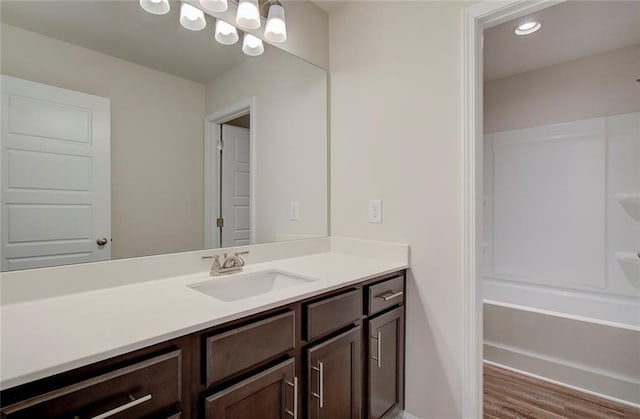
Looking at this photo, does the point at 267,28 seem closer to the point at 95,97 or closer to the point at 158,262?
the point at 95,97

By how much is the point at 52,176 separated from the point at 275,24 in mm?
1226

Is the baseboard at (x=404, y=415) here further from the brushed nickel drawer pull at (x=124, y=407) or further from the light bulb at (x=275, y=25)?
the light bulb at (x=275, y=25)

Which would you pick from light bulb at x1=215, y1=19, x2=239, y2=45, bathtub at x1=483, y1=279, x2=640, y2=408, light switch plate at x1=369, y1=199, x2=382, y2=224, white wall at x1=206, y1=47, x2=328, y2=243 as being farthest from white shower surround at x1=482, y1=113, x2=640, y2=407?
light bulb at x1=215, y1=19, x2=239, y2=45

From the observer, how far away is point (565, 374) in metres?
1.96

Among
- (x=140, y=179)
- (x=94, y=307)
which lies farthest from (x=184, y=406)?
(x=140, y=179)

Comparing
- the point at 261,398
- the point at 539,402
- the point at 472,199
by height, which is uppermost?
the point at 472,199

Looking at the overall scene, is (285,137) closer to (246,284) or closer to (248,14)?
(248,14)

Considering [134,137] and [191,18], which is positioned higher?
[191,18]

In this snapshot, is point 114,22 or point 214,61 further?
point 214,61

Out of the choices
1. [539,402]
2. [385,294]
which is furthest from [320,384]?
[539,402]

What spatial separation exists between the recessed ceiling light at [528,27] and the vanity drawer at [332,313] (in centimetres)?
199

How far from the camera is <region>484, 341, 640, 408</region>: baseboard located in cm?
179

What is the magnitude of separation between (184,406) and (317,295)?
53cm

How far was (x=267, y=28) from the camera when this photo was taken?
5.27 ft
